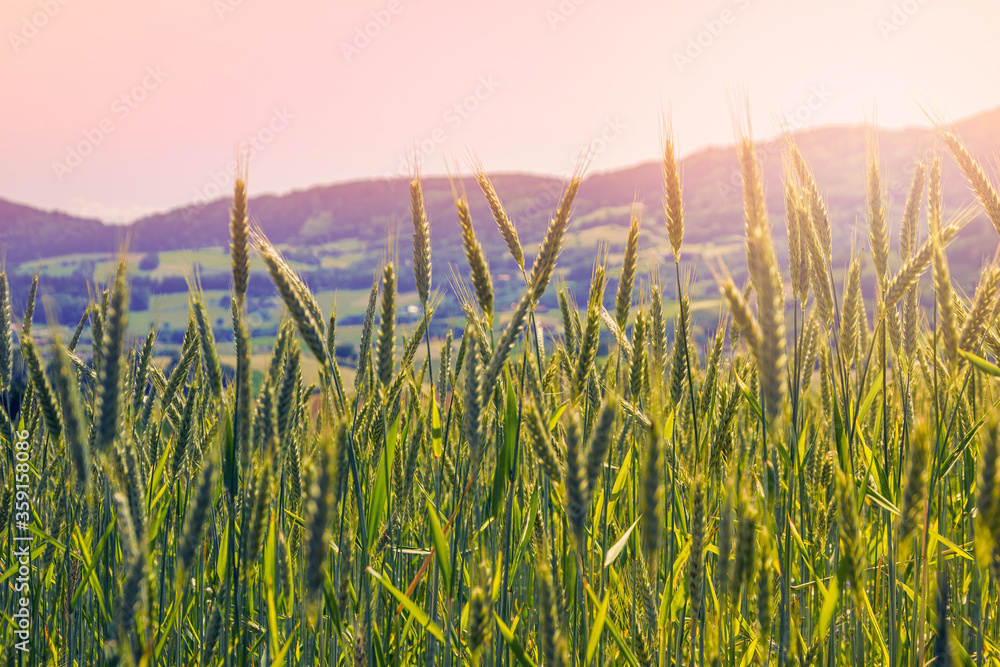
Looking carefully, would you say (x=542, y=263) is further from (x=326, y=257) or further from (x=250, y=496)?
(x=326, y=257)

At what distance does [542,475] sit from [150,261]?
129429mm

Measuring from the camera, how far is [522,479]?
7.66ft

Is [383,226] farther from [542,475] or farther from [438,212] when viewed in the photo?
[542,475]

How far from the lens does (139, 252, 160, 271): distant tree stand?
110938mm

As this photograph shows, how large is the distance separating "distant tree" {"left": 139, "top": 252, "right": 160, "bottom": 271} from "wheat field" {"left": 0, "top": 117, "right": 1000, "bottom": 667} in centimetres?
12533

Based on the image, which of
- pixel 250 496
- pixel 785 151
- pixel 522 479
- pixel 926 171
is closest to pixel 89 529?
pixel 250 496

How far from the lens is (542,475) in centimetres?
218

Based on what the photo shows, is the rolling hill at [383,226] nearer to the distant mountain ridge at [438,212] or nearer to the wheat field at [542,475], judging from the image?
the distant mountain ridge at [438,212]

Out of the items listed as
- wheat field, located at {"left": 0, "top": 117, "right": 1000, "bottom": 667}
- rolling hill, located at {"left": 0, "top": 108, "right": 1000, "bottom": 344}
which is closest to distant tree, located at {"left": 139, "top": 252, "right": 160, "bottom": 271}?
rolling hill, located at {"left": 0, "top": 108, "right": 1000, "bottom": 344}

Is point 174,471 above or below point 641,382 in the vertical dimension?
below

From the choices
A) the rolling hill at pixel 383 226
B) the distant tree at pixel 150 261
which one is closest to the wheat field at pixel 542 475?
the rolling hill at pixel 383 226

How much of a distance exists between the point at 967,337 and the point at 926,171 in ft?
2.90

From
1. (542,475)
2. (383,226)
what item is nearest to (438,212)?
(383,226)

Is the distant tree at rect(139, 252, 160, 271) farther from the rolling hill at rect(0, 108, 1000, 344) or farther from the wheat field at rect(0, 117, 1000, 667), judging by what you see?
the wheat field at rect(0, 117, 1000, 667)
